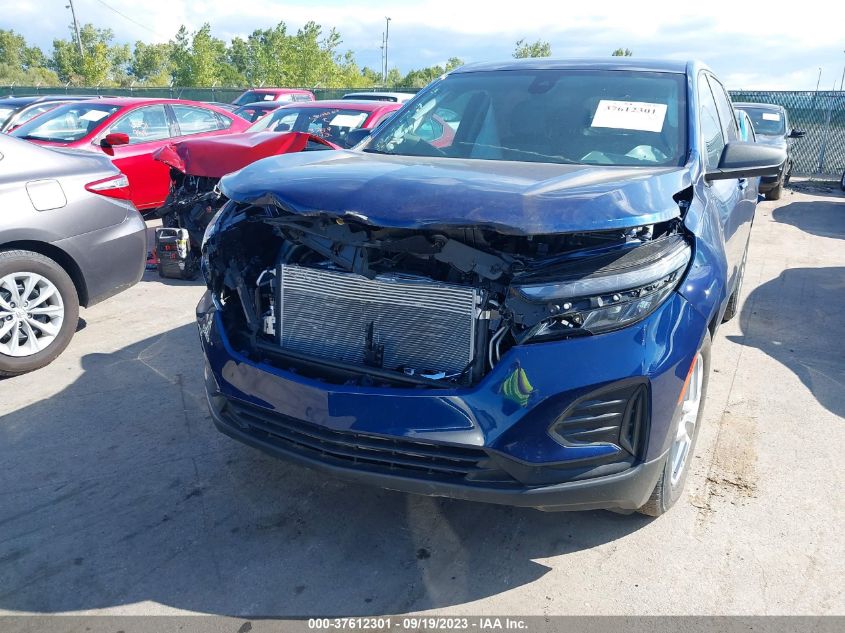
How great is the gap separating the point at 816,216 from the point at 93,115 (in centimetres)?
1090

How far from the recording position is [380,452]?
245 cm

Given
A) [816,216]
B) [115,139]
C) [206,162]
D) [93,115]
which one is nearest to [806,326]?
[206,162]

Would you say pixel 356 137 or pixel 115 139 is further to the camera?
pixel 115 139

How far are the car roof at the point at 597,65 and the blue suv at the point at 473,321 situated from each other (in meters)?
0.85

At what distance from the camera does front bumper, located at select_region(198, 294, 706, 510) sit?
226 cm

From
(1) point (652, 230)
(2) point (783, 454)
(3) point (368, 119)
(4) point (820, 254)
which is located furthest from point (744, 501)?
(3) point (368, 119)

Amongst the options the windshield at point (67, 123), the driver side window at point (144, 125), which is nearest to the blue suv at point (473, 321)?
the driver side window at point (144, 125)

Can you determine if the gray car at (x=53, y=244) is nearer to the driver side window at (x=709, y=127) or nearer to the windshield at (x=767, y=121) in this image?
the driver side window at (x=709, y=127)

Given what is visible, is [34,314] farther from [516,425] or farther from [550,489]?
[550,489]

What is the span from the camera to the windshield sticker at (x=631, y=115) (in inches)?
136

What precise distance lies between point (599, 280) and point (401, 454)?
91 cm

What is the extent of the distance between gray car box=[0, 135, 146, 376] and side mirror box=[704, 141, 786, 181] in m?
3.87

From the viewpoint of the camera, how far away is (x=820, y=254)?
8195 mm

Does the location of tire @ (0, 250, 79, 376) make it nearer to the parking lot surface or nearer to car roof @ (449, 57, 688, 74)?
the parking lot surface
